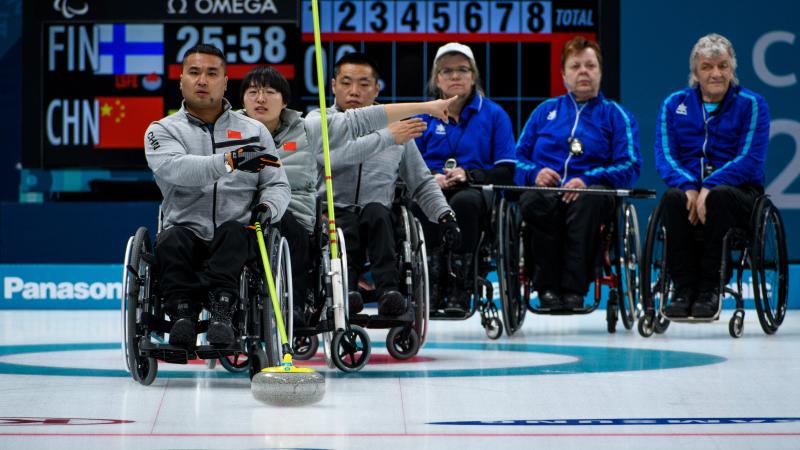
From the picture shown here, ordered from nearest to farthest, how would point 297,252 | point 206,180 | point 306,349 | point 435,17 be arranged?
1. point 206,180
2. point 297,252
3. point 306,349
4. point 435,17

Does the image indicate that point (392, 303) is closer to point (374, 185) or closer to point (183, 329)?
point (374, 185)

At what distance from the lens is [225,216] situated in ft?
13.3

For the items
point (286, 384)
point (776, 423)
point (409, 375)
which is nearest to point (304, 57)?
point (409, 375)

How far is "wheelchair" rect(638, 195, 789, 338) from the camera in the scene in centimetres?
546

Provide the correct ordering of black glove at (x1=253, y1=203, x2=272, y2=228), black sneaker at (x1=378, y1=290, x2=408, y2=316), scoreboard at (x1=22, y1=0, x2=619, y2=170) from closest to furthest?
black glove at (x1=253, y1=203, x2=272, y2=228) → black sneaker at (x1=378, y1=290, x2=408, y2=316) → scoreboard at (x1=22, y1=0, x2=619, y2=170)

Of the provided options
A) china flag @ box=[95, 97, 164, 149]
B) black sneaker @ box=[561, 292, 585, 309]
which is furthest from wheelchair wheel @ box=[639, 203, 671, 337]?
china flag @ box=[95, 97, 164, 149]

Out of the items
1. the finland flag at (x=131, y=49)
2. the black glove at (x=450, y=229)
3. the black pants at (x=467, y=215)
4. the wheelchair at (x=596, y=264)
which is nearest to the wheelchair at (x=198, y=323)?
the black glove at (x=450, y=229)

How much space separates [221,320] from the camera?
385 centimetres

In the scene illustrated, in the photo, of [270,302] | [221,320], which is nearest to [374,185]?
[270,302]

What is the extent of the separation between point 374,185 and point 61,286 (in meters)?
3.60

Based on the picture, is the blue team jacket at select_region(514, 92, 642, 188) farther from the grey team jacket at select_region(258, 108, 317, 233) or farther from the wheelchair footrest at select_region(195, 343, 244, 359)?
the wheelchair footrest at select_region(195, 343, 244, 359)

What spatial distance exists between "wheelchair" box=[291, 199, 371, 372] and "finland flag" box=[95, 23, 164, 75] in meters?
3.41

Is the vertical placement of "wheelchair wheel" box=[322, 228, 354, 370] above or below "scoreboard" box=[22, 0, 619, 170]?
below

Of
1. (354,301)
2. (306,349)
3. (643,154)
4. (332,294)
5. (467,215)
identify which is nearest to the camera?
(332,294)
